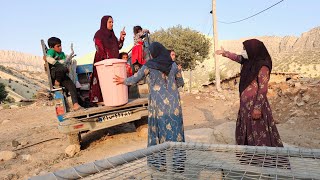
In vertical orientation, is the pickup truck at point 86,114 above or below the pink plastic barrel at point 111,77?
below

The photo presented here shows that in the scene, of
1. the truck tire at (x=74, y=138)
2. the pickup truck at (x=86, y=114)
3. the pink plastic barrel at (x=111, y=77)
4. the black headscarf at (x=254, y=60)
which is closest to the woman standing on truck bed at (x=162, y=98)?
the pink plastic barrel at (x=111, y=77)

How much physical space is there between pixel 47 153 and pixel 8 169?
41.1 inches

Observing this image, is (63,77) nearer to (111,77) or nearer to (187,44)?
(111,77)

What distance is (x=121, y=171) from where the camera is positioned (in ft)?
6.68

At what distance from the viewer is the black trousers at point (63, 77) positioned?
215 inches

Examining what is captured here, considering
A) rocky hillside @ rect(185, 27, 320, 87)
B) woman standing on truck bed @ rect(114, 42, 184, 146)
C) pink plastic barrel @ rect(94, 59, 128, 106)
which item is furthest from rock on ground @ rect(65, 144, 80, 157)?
rocky hillside @ rect(185, 27, 320, 87)

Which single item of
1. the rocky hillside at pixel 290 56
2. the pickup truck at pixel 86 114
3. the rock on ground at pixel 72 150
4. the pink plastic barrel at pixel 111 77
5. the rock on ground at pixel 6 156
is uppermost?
the rocky hillside at pixel 290 56

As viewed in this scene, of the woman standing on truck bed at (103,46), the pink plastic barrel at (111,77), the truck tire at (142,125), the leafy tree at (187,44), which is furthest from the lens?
the leafy tree at (187,44)

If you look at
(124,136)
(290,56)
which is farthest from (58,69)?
(290,56)

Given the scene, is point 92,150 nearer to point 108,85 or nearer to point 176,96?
point 108,85

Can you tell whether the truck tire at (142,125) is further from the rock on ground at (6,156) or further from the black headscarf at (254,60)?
the black headscarf at (254,60)

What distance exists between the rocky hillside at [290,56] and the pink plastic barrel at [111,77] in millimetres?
21962

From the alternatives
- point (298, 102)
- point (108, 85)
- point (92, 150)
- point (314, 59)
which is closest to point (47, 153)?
point (92, 150)

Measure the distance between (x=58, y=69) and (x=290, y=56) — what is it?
46.2 m
